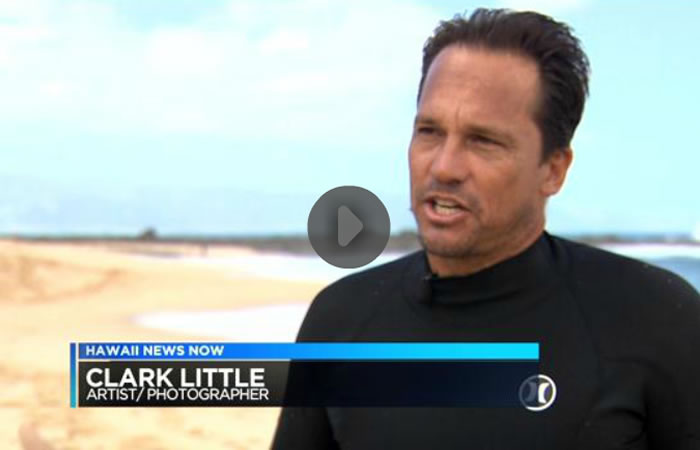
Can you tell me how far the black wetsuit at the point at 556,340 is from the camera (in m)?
1.50

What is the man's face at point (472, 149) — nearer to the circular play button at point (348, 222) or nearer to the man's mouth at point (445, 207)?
the man's mouth at point (445, 207)

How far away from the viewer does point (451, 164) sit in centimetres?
156

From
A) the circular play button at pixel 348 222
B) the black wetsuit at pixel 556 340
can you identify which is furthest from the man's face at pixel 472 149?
the circular play button at pixel 348 222

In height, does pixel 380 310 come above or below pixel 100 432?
above

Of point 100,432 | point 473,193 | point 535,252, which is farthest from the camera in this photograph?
point 100,432

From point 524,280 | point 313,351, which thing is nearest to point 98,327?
point 313,351

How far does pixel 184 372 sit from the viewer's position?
220 centimetres

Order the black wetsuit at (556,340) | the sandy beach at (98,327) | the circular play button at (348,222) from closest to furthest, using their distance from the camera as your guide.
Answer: the black wetsuit at (556,340) → the circular play button at (348,222) → the sandy beach at (98,327)

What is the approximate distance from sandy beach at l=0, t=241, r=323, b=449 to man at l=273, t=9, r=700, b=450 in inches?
137

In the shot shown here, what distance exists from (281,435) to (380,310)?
38cm

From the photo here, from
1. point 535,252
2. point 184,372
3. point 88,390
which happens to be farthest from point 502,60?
point 88,390

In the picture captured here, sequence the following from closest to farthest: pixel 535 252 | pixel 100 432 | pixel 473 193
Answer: pixel 473 193
pixel 535 252
pixel 100 432

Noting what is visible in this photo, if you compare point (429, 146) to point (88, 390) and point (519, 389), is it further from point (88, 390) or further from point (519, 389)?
point (88, 390)

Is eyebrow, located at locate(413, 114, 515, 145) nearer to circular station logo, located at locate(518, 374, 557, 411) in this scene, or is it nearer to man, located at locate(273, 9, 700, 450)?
man, located at locate(273, 9, 700, 450)
